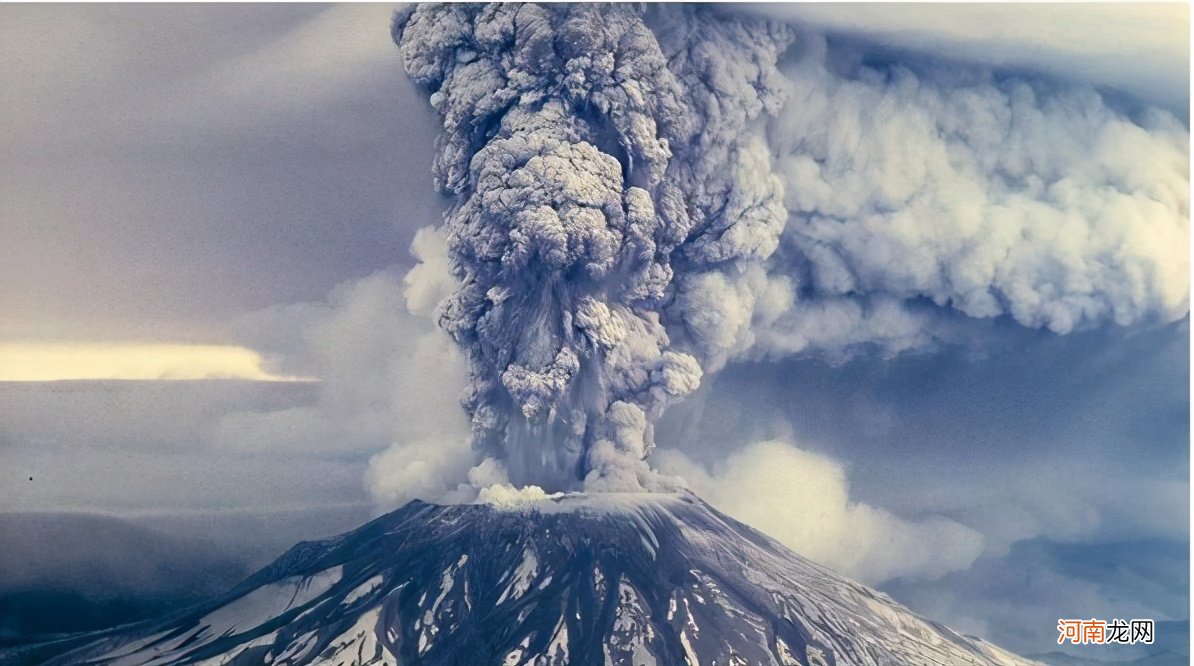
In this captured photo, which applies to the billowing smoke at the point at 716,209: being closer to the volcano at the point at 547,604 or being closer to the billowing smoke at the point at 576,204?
the billowing smoke at the point at 576,204

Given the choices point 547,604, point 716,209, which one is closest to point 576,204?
point 716,209

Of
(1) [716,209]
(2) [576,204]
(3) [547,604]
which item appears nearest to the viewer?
A: (2) [576,204]

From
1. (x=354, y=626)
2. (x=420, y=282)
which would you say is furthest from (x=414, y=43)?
(x=354, y=626)

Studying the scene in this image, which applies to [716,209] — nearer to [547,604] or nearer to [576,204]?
[576,204]

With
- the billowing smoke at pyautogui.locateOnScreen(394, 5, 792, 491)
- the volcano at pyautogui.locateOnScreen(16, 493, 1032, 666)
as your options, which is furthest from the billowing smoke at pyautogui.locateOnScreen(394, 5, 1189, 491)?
the volcano at pyautogui.locateOnScreen(16, 493, 1032, 666)

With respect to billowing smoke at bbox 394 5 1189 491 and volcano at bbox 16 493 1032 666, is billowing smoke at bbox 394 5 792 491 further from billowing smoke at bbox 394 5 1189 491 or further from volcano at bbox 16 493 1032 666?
volcano at bbox 16 493 1032 666

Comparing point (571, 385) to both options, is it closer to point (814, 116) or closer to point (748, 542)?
point (748, 542)
